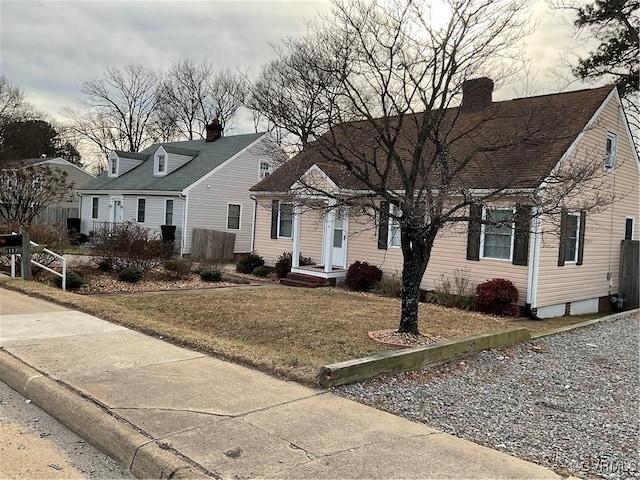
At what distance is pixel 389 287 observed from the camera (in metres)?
14.0

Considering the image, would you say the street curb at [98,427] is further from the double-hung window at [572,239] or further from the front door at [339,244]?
the double-hung window at [572,239]

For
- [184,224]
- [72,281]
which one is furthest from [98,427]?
[184,224]

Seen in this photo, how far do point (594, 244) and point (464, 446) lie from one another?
41.9ft

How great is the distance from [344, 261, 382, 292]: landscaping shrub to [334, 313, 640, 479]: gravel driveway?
23.5 feet

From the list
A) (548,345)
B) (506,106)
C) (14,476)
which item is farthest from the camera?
(506,106)

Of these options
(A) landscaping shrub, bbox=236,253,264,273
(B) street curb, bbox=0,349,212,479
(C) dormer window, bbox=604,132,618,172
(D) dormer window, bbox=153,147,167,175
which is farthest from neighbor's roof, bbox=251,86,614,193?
(D) dormer window, bbox=153,147,167,175

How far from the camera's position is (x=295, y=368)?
215 inches

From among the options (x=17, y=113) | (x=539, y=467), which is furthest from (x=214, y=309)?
(x=17, y=113)

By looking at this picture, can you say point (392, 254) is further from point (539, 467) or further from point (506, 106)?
point (539, 467)

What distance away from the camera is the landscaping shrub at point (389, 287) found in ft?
45.4

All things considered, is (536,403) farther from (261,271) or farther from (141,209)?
(141,209)

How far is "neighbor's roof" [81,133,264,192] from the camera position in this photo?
23.9 meters

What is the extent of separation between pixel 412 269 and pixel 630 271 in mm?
11575

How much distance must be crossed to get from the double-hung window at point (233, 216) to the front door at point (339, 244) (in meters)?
9.35
